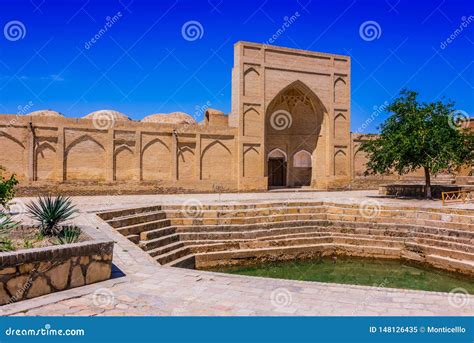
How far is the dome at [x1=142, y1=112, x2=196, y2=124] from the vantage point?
29.9 metres

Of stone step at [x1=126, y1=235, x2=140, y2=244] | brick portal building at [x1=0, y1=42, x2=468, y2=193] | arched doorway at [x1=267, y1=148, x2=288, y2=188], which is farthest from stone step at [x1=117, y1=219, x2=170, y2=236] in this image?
arched doorway at [x1=267, y1=148, x2=288, y2=188]

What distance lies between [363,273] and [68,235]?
8368mm

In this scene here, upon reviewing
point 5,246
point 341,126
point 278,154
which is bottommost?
point 5,246

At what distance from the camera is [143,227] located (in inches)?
501

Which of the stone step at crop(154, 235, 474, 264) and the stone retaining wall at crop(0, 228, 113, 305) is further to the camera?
the stone step at crop(154, 235, 474, 264)

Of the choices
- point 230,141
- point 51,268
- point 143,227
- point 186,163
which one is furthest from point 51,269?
point 230,141


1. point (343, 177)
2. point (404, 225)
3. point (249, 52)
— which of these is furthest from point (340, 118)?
point (404, 225)

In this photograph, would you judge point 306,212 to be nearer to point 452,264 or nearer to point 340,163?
point 452,264

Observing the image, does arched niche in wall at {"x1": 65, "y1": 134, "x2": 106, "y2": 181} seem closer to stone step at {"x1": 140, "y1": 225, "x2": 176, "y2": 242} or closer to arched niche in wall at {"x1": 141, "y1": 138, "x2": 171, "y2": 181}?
arched niche in wall at {"x1": 141, "y1": 138, "x2": 171, "y2": 181}

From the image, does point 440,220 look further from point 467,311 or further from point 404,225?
point 467,311

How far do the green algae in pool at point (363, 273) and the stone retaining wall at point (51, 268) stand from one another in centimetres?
629

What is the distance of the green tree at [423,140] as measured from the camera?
1892cm

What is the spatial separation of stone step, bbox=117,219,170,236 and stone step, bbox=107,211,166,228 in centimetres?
23

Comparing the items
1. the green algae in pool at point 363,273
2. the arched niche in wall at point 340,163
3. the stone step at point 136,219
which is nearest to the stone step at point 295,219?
the stone step at point 136,219
